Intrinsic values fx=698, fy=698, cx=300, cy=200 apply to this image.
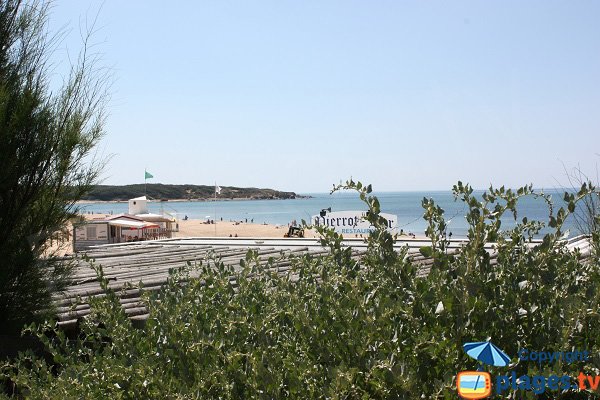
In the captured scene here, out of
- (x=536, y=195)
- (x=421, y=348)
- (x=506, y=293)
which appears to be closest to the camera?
(x=421, y=348)

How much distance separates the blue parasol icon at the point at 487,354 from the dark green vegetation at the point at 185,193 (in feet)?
200

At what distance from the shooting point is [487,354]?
1572 millimetres

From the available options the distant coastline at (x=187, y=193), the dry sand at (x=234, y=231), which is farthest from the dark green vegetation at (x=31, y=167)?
the distant coastline at (x=187, y=193)

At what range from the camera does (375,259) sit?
1957 millimetres

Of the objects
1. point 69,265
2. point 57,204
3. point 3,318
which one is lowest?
point 3,318

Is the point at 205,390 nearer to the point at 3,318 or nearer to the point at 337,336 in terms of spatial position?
the point at 337,336

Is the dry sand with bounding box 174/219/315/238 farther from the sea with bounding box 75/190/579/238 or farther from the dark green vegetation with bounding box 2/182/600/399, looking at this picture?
the dark green vegetation with bounding box 2/182/600/399

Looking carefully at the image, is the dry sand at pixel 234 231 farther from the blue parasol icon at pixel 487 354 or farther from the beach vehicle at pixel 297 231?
the blue parasol icon at pixel 487 354

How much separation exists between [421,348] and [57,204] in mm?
3664

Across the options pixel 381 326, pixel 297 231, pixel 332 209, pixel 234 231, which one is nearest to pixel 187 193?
pixel 332 209

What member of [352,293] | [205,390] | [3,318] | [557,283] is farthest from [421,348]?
[3,318]

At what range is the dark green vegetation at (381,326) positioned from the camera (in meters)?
1.70

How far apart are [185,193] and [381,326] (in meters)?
126

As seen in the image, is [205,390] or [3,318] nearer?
[205,390]
